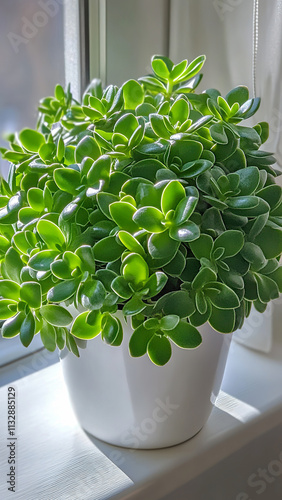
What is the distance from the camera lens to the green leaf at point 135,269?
1.53 feet

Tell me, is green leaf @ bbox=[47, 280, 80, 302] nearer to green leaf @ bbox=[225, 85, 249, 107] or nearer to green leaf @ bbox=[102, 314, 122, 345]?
green leaf @ bbox=[102, 314, 122, 345]

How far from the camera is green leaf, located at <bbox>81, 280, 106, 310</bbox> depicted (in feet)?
1.56

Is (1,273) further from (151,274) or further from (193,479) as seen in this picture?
(193,479)

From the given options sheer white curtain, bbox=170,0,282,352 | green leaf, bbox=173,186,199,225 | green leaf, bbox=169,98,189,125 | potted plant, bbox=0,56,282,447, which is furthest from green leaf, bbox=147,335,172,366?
sheer white curtain, bbox=170,0,282,352

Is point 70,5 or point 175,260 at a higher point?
point 70,5

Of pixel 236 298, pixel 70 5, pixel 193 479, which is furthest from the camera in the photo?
pixel 70 5

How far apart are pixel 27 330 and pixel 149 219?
15 cm

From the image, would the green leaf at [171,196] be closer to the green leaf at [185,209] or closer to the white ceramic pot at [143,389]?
the green leaf at [185,209]

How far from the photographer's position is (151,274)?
1.65 feet

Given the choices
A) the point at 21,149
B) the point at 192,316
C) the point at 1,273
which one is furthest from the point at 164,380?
the point at 21,149

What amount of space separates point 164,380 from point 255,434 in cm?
20

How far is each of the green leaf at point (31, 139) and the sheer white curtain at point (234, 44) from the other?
0.31 meters

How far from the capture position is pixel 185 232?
46cm

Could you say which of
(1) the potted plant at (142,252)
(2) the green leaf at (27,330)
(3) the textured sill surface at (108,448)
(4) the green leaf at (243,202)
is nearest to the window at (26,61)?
(3) the textured sill surface at (108,448)
